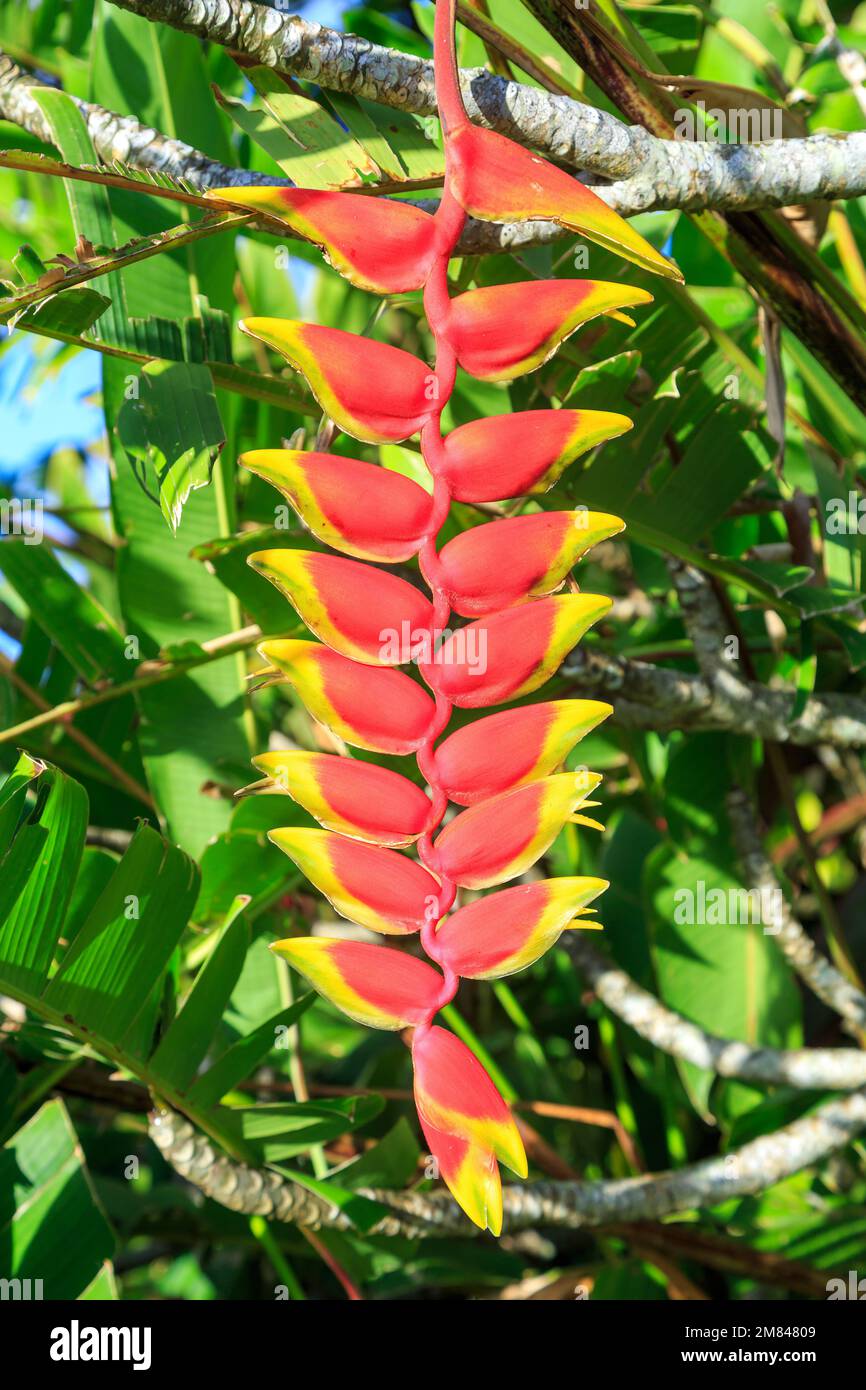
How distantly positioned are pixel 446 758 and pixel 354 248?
5.4 inches

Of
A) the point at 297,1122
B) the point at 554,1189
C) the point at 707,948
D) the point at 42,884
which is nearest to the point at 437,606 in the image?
the point at 42,884

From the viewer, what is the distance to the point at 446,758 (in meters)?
0.28

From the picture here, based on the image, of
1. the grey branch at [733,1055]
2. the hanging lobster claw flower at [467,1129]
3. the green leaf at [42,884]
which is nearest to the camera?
the hanging lobster claw flower at [467,1129]

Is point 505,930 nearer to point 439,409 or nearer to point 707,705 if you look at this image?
point 439,409

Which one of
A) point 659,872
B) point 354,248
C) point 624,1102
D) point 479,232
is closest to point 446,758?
point 354,248

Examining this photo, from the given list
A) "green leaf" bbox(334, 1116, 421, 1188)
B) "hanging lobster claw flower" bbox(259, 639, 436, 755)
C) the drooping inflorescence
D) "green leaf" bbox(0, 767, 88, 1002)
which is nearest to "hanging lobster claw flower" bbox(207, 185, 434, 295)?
the drooping inflorescence

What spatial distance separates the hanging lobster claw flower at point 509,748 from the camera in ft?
0.93

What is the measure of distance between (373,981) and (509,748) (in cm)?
7

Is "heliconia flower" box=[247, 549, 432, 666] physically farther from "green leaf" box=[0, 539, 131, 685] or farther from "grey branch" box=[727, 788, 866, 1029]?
"grey branch" box=[727, 788, 866, 1029]

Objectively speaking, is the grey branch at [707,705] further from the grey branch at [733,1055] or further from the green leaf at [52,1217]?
the green leaf at [52,1217]

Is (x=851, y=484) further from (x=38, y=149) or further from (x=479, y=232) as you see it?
(x=38, y=149)

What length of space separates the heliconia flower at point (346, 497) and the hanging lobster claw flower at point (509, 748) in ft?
0.18

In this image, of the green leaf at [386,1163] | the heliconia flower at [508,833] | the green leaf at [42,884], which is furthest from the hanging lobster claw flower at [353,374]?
the green leaf at [386,1163]

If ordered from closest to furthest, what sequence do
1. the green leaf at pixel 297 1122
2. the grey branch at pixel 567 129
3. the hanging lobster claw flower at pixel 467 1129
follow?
the hanging lobster claw flower at pixel 467 1129, the grey branch at pixel 567 129, the green leaf at pixel 297 1122
